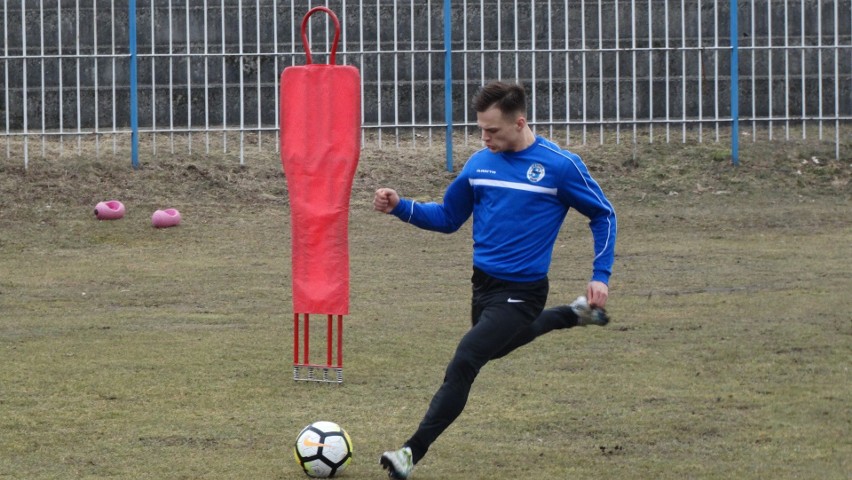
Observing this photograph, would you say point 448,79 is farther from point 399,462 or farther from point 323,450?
point 399,462

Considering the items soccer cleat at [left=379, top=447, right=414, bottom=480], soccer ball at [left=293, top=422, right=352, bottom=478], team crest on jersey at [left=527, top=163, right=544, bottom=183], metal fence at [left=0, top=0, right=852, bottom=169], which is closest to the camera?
soccer cleat at [left=379, top=447, right=414, bottom=480]

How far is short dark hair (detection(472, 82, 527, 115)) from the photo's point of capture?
20.0ft

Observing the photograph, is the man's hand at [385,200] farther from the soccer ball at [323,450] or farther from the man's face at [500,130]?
the soccer ball at [323,450]

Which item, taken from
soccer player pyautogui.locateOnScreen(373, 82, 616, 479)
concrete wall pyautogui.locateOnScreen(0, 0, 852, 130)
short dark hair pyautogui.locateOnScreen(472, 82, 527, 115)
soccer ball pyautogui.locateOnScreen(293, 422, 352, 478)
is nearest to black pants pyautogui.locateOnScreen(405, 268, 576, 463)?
soccer player pyautogui.locateOnScreen(373, 82, 616, 479)

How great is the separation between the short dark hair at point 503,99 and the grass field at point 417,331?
1.70 m

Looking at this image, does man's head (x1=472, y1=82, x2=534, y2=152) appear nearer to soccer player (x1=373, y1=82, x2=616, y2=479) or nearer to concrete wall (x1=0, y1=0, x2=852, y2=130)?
soccer player (x1=373, y1=82, x2=616, y2=479)

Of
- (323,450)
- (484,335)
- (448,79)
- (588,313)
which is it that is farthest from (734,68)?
(323,450)

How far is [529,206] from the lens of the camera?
619 centimetres

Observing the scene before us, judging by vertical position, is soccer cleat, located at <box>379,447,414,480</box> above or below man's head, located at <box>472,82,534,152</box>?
below

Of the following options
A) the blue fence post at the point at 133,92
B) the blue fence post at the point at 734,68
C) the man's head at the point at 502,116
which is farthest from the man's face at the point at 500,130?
the blue fence post at the point at 734,68

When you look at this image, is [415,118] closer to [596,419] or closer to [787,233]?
[787,233]

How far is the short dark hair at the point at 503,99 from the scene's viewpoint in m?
6.09

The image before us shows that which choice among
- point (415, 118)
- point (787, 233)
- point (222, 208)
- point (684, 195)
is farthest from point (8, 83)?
Answer: point (787, 233)

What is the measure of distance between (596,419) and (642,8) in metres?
11.8
